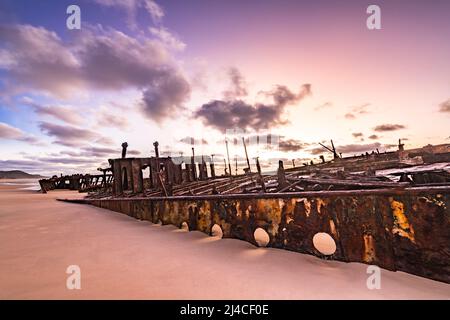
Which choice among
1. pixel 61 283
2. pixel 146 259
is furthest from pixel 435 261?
pixel 61 283

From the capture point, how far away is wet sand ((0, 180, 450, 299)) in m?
2.33

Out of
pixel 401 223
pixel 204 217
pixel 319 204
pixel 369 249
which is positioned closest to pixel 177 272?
pixel 204 217

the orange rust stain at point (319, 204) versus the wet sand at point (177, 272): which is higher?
the orange rust stain at point (319, 204)

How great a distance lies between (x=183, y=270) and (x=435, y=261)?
9.33 feet

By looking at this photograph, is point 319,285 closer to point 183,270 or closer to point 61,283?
point 183,270

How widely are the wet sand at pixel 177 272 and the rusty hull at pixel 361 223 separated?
156 millimetres

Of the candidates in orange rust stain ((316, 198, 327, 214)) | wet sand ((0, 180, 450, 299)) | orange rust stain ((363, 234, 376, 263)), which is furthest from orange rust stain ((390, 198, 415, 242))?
orange rust stain ((316, 198, 327, 214))

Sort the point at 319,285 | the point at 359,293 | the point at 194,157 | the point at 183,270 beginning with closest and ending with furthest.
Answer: the point at 359,293 < the point at 319,285 < the point at 183,270 < the point at 194,157

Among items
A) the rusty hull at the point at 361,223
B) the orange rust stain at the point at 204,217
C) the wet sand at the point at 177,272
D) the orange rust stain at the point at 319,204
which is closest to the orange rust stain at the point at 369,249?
the rusty hull at the point at 361,223

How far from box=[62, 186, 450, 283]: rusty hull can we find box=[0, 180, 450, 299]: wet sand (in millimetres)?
156

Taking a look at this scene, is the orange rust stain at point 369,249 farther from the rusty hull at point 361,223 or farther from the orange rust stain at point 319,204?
the orange rust stain at point 319,204

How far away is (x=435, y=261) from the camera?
2553 millimetres

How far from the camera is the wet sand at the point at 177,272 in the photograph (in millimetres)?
2332

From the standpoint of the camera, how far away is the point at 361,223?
3000mm
